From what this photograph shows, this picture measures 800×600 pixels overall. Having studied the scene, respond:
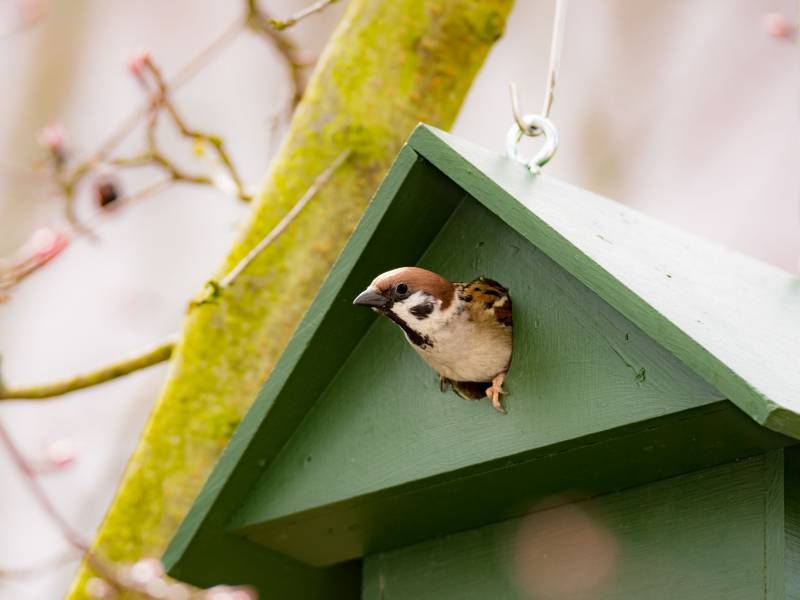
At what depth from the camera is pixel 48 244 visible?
2.65 meters

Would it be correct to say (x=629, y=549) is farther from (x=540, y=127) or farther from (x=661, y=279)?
(x=540, y=127)

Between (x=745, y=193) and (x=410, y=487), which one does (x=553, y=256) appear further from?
(x=745, y=193)

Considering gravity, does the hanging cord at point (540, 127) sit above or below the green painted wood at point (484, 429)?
above

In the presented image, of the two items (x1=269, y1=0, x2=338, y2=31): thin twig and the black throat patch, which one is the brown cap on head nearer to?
the black throat patch

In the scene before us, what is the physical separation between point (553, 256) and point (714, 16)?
508 centimetres

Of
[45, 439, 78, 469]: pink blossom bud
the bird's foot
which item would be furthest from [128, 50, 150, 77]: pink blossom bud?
the bird's foot

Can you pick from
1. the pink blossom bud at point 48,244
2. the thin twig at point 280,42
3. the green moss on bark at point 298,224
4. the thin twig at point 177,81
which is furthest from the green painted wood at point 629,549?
the thin twig at point 280,42

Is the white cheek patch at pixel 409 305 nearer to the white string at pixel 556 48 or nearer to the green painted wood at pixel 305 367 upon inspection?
the green painted wood at pixel 305 367

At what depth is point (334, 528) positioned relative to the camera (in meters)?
2.18

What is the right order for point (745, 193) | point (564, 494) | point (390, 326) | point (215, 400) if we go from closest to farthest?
point (564, 494)
point (390, 326)
point (215, 400)
point (745, 193)

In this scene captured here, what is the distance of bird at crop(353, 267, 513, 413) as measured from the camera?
186cm

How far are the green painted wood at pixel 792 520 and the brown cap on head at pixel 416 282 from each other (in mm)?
562

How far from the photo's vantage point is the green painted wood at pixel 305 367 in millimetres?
1925

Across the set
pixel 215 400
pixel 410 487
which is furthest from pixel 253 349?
pixel 410 487
